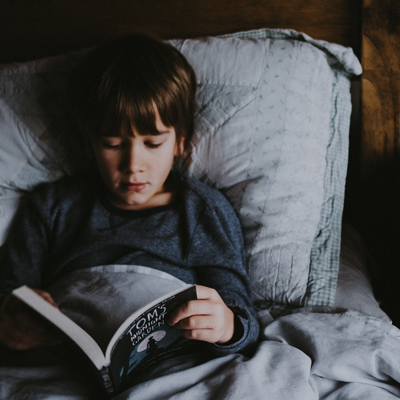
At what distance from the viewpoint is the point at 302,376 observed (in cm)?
63

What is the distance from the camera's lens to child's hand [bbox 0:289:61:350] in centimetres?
56

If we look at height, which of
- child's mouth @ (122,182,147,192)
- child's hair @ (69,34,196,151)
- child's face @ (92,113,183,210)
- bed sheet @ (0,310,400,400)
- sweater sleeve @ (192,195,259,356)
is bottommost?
bed sheet @ (0,310,400,400)

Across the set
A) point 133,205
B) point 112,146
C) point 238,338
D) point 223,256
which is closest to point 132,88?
point 112,146

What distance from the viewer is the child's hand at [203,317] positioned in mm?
Answer: 612

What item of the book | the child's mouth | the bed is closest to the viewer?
the book

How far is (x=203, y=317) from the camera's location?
0.64 meters

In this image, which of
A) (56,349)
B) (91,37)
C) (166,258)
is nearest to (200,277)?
(166,258)

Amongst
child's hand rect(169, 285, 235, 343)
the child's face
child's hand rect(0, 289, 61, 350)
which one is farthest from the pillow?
child's hand rect(0, 289, 61, 350)

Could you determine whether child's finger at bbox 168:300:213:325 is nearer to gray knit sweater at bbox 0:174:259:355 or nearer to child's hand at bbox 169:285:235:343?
child's hand at bbox 169:285:235:343

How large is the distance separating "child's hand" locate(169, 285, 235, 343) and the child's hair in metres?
0.37

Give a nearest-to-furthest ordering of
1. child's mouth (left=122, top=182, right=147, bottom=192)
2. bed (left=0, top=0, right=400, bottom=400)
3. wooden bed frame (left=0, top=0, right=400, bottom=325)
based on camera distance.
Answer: bed (left=0, top=0, right=400, bottom=400) < child's mouth (left=122, top=182, right=147, bottom=192) < wooden bed frame (left=0, top=0, right=400, bottom=325)

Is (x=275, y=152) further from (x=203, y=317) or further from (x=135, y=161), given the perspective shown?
(x=203, y=317)

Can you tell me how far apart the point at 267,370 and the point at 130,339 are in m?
0.25

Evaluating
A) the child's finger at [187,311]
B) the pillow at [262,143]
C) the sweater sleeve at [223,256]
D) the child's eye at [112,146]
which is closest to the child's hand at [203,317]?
the child's finger at [187,311]
